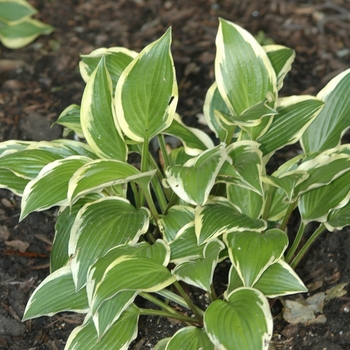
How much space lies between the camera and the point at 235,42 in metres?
2.03

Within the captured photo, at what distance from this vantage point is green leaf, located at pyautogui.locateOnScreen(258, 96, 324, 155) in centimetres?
207

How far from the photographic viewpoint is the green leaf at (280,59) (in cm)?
221

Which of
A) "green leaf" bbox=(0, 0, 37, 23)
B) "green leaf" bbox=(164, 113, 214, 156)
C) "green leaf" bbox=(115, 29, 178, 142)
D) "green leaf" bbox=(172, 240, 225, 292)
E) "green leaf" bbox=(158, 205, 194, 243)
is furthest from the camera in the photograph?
"green leaf" bbox=(0, 0, 37, 23)

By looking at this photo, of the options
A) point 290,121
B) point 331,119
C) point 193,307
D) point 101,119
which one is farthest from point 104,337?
point 331,119

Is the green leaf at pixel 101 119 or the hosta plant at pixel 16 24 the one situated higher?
the green leaf at pixel 101 119

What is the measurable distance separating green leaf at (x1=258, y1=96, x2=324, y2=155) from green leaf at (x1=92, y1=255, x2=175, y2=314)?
59 cm

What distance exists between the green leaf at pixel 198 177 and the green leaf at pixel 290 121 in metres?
0.37

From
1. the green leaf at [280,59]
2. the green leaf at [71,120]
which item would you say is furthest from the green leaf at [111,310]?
the green leaf at [280,59]

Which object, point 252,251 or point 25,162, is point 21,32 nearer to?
point 25,162

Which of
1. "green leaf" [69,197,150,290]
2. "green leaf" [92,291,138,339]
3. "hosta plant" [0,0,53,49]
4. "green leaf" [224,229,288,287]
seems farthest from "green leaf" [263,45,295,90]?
"hosta plant" [0,0,53,49]

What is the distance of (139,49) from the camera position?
11.1ft

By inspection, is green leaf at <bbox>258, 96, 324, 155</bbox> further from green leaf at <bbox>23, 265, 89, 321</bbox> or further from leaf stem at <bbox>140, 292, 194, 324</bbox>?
green leaf at <bbox>23, 265, 89, 321</bbox>

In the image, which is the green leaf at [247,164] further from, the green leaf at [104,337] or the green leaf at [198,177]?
the green leaf at [104,337]

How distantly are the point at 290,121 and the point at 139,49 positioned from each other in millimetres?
1496
